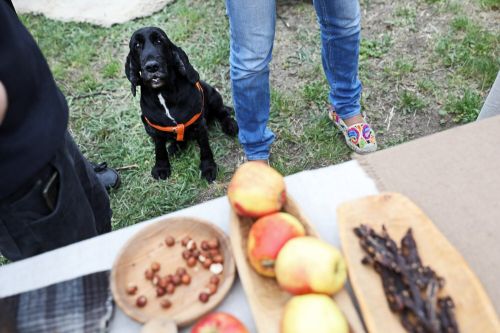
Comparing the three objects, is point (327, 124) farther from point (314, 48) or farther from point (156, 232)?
point (156, 232)

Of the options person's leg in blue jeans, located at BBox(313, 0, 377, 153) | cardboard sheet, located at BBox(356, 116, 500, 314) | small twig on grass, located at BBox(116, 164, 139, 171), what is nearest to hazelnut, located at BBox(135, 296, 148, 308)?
cardboard sheet, located at BBox(356, 116, 500, 314)

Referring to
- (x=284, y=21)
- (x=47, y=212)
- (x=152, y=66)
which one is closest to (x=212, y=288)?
(x=47, y=212)

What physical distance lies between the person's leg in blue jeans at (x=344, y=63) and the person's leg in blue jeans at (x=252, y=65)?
455 millimetres

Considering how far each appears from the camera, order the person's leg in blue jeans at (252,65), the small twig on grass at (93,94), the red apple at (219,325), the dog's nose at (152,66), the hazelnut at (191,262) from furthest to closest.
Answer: the small twig on grass at (93,94) < the dog's nose at (152,66) < the person's leg in blue jeans at (252,65) < the hazelnut at (191,262) < the red apple at (219,325)

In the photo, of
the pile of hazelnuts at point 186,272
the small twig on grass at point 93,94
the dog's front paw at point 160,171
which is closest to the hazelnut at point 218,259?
the pile of hazelnuts at point 186,272

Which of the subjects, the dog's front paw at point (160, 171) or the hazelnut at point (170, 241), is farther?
the dog's front paw at point (160, 171)

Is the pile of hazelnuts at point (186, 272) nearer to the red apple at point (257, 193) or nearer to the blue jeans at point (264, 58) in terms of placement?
the red apple at point (257, 193)

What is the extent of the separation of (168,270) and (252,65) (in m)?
1.32

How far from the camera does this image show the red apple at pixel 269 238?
1116 millimetres

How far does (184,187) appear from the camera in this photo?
293 centimetres

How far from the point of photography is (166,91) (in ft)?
8.36

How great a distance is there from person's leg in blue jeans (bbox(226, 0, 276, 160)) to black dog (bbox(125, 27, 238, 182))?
0.31 m

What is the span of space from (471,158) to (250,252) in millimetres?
831

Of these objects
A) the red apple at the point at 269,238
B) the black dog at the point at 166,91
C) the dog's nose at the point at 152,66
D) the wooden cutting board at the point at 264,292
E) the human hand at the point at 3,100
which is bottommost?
the black dog at the point at 166,91
